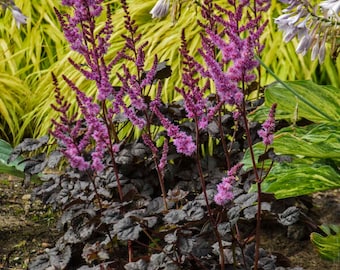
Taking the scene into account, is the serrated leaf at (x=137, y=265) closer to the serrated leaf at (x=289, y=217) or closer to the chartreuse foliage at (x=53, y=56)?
the serrated leaf at (x=289, y=217)

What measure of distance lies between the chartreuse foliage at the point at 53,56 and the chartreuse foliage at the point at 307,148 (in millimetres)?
592

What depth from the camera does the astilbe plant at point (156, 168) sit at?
160cm

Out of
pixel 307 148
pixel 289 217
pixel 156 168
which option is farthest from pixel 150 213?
pixel 307 148

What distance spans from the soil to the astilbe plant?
1.04 feet

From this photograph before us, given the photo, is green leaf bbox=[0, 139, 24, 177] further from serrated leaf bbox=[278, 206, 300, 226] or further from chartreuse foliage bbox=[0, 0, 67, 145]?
serrated leaf bbox=[278, 206, 300, 226]

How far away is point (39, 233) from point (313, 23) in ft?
4.87

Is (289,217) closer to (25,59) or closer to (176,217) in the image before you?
(176,217)

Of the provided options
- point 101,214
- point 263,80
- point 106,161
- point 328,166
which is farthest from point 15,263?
point 263,80

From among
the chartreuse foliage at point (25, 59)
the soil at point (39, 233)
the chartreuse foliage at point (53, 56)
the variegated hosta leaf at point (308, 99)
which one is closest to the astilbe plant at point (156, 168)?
the variegated hosta leaf at point (308, 99)

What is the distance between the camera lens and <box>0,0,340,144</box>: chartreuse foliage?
10.7 feet

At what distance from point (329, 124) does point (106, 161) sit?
0.75 metres

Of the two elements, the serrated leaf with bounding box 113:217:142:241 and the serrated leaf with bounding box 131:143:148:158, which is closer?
the serrated leaf with bounding box 113:217:142:241

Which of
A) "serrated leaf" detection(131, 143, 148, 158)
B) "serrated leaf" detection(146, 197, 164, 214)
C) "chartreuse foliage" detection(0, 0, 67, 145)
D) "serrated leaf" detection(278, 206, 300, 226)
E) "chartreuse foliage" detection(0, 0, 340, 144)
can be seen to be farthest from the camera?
"chartreuse foliage" detection(0, 0, 67, 145)

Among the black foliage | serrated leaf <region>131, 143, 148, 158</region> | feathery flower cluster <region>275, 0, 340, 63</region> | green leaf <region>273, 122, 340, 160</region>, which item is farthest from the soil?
feathery flower cluster <region>275, 0, 340, 63</region>
